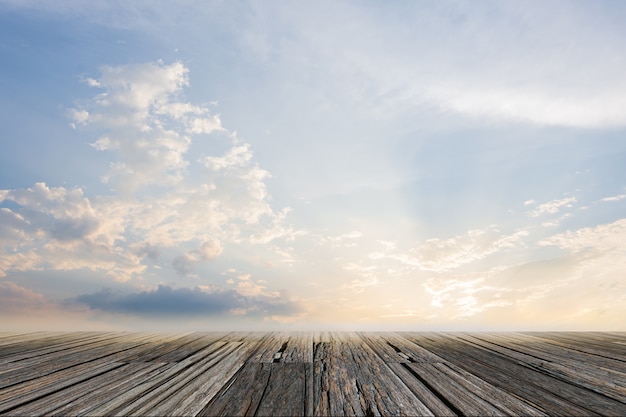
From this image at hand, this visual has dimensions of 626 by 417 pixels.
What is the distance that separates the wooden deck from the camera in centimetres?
234

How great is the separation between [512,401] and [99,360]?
4.69 meters

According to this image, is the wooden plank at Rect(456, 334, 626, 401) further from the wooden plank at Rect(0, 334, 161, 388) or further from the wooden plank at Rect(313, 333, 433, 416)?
the wooden plank at Rect(0, 334, 161, 388)

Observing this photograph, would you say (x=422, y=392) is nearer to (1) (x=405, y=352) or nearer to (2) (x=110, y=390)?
(1) (x=405, y=352)

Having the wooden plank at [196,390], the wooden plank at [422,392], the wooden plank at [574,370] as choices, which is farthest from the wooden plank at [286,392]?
the wooden plank at [574,370]

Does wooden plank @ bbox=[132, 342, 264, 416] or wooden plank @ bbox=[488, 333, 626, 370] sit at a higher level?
wooden plank @ bbox=[488, 333, 626, 370]

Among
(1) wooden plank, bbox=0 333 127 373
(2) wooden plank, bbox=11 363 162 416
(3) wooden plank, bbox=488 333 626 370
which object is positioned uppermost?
(3) wooden plank, bbox=488 333 626 370

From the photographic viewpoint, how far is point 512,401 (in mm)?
2506

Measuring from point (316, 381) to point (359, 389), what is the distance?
1.43ft

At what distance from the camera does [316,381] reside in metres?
2.95

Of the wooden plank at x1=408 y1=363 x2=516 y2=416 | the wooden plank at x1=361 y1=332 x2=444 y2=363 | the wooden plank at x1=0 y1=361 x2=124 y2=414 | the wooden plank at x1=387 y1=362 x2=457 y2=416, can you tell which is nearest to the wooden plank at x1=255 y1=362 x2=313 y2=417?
the wooden plank at x1=387 y1=362 x2=457 y2=416

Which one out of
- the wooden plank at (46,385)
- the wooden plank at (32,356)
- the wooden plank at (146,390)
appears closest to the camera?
the wooden plank at (146,390)

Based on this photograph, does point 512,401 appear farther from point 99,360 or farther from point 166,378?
Answer: point 99,360

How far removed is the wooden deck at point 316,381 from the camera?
2336 mm

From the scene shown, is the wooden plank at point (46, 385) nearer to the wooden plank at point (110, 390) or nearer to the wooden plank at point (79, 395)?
the wooden plank at point (79, 395)
